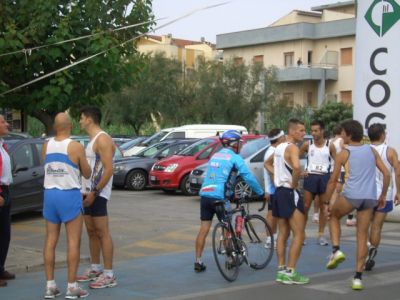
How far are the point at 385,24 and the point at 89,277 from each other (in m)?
8.52

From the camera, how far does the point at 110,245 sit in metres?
8.14

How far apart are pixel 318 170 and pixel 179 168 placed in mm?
8649

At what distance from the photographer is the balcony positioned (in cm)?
5422

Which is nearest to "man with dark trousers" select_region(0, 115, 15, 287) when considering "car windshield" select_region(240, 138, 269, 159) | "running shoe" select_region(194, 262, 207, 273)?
"running shoe" select_region(194, 262, 207, 273)

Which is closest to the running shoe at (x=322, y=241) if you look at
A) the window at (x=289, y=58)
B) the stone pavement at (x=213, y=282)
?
the stone pavement at (x=213, y=282)

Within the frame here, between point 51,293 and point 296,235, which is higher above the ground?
point 296,235

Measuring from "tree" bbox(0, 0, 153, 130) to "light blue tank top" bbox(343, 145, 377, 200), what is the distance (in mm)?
8300

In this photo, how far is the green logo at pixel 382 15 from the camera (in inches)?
560

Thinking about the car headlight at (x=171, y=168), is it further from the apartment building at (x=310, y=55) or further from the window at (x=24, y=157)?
the apartment building at (x=310, y=55)

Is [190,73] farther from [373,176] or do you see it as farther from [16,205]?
[373,176]

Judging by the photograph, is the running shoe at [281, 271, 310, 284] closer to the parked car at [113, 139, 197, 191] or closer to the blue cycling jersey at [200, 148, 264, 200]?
the blue cycling jersey at [200, 148, 264, 200]

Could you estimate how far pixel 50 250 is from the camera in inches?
303

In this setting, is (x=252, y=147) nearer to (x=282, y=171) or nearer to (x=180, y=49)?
(x=282, y=171)

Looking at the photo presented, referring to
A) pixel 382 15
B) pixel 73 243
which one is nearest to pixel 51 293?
pixel 73 243
